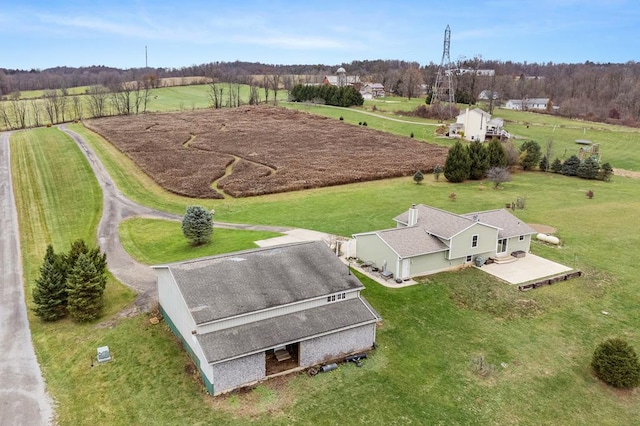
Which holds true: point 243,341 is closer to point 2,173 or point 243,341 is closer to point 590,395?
point 590,395

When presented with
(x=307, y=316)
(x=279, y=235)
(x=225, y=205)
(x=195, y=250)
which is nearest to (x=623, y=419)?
(x=307, y=316)

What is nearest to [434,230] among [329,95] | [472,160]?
[472,160]

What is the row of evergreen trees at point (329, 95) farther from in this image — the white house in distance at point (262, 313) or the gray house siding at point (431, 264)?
the white house in distance at point (262, 313)

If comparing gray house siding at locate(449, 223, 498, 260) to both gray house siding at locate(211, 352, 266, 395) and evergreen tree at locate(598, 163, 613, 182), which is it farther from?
evergreen tree at locate(598, 163, 613, 182)

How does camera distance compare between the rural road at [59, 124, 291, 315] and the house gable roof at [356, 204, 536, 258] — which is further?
the house gable roof at [356, 204, 536, 258]

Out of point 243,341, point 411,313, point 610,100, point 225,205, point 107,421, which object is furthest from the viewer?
point 610,100

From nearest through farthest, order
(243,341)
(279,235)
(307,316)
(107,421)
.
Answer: (107,421) → (243,341) → (307,316) → (279,235)

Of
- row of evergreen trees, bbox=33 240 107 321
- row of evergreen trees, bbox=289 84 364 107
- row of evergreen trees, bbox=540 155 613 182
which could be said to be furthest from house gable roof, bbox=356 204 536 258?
row of evergreen trees, bbox=289 84 364 107
